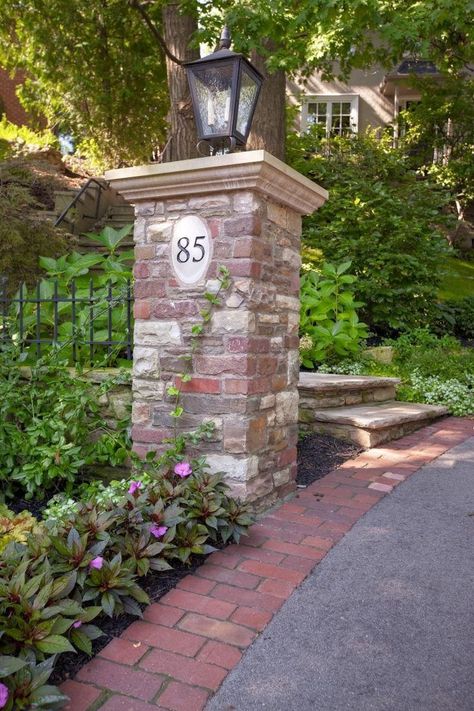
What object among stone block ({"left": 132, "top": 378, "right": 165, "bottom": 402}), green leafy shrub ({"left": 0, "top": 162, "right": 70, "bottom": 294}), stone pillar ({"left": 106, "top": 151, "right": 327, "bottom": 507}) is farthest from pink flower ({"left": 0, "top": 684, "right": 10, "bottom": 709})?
green leafy shrub ({"left": 0, "top": 162, "right": 70, "bottom": 294})

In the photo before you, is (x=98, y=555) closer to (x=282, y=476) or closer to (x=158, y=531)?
(x=158, y=531)

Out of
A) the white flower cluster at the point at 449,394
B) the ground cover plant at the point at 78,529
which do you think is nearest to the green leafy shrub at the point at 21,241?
the ground cover plant at the point at 78,529

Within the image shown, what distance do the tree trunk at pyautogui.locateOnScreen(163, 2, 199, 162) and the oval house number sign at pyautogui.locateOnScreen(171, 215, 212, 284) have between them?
178 inches

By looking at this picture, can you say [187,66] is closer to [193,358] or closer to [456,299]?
[193,358]

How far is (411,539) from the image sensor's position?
9.39 ft

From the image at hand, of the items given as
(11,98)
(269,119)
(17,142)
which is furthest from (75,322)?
(11,98)

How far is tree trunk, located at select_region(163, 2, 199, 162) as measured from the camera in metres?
7.36

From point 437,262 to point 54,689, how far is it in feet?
23.9

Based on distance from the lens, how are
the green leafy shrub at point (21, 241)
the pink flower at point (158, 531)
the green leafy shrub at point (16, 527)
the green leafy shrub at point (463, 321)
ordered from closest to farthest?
1. the pink flower at point (158, 531)
2. the green leafy shrub at point (16, 527)
3. the green leafy shrub at point (21, 241)
4. the green leafy shrub at point (463, 321)

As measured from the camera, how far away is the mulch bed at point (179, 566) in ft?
6.37

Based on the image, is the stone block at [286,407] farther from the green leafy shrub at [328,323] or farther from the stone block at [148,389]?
the green leafy shrub at [328,323]

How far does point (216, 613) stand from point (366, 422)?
7.56 feet

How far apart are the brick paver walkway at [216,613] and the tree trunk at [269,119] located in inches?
198

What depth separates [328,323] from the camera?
243 inches
